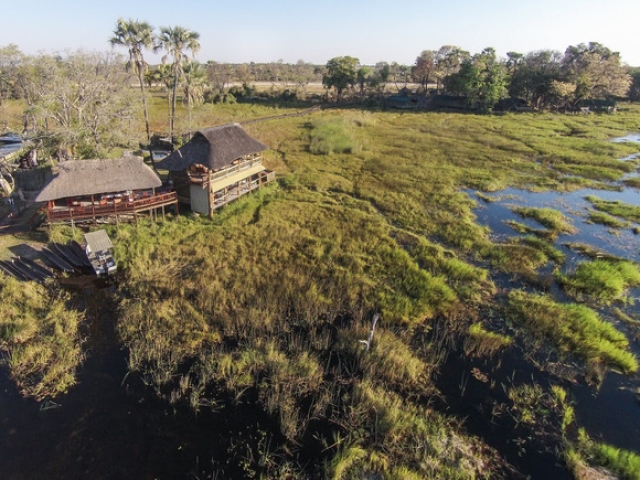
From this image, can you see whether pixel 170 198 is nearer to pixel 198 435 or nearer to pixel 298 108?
pixel 198 435

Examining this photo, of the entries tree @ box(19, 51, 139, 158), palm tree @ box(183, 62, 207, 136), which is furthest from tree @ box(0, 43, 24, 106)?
palm tree @ box(183, 62, 207, 136)

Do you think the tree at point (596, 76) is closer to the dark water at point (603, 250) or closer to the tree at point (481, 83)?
the tree at point (481, 83)

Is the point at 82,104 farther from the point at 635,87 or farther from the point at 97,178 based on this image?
the point at 635,87

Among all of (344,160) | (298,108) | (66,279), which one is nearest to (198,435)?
(66,279)

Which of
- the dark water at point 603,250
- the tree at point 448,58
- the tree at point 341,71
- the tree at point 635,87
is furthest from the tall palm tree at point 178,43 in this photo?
the tree at point 635,87

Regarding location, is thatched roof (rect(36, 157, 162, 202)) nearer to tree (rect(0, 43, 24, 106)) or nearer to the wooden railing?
the wooden railing
